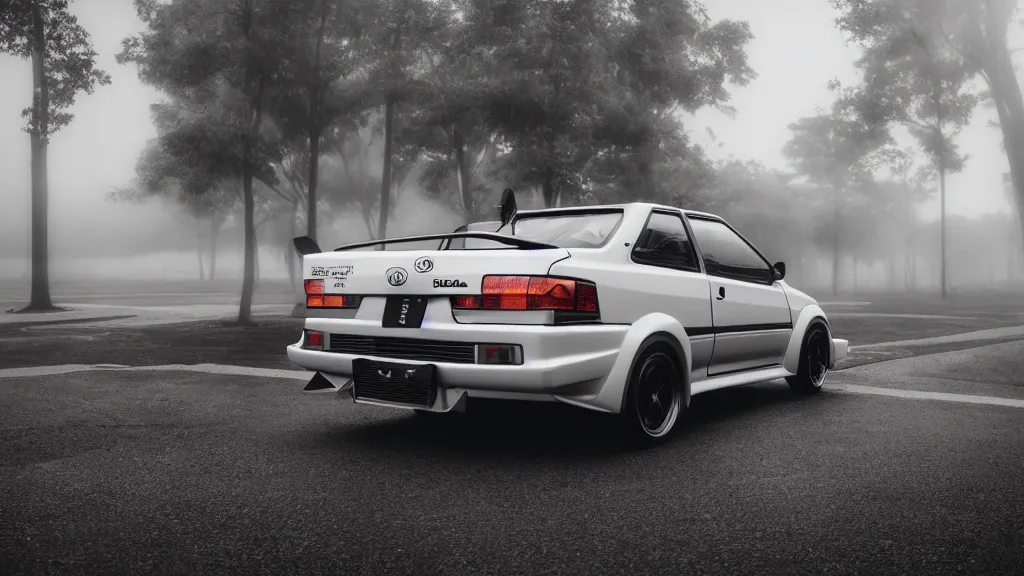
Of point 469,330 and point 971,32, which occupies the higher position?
point 971,32

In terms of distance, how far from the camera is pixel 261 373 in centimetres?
892

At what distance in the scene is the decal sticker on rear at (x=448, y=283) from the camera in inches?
178

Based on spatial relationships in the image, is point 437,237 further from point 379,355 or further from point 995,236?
point 995,236

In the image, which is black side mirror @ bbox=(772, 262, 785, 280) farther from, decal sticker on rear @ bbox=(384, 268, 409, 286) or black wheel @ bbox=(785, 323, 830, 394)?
decal sticker on rear @ bbox=(384, 268, 409, 286)

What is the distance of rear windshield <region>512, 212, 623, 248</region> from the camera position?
5227 mm

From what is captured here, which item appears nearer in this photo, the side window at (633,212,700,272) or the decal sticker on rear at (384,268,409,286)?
the decal sticker on rear at (384,268,409,286)

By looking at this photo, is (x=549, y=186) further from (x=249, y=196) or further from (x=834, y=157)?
(x=834, y=157)

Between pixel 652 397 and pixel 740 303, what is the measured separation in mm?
1496

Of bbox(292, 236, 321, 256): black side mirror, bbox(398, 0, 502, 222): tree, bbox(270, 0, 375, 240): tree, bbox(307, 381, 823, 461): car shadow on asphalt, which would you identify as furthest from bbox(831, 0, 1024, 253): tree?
bbox(292, 236, 321, 256): black side mirror

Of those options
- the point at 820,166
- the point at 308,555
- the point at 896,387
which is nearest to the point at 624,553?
the point at 308,555

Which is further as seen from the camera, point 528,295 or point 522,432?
point 522,432

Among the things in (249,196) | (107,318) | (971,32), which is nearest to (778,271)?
(249,196)

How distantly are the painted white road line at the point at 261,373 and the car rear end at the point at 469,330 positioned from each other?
3950mm

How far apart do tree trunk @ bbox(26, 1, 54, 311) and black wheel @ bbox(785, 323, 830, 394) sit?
20765 millimetres
